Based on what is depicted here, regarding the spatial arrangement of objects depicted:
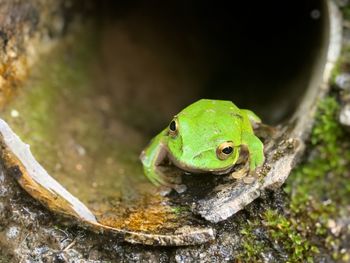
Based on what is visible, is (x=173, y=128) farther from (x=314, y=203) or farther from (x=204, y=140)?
(x=314, y=203)

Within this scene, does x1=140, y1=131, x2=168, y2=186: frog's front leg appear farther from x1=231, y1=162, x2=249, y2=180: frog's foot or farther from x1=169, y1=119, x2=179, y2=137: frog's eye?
x1=231, y1=162, x2=249, y2=180: frog's foot

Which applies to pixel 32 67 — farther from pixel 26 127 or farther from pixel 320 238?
pixel 320 238

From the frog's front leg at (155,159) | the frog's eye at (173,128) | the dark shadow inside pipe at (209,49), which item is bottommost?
the dark shadow inside pipe at (209,49)

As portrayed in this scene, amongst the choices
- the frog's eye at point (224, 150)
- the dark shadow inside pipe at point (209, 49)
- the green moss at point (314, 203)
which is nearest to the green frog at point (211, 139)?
the frog's eye at point (224, 150)

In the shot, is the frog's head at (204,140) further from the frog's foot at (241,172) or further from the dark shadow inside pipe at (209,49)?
the dark shadow inside pipe at (209,49)

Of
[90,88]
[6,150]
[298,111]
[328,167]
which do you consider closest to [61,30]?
[90,88]

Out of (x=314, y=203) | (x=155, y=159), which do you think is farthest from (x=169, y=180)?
(x=314, y=203)

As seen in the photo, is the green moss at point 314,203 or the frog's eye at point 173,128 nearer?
the green moss at point 314,203
